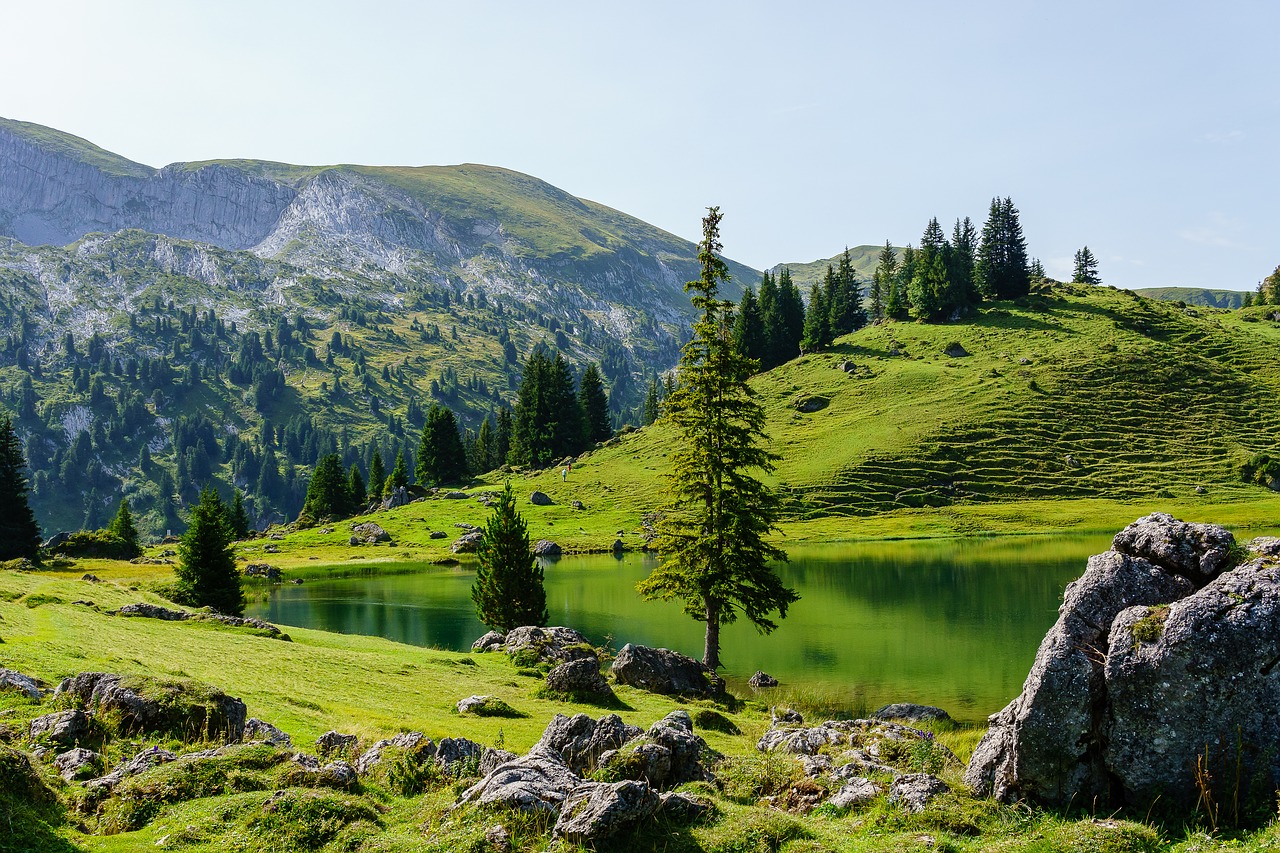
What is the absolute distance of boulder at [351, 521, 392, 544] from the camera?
117 m

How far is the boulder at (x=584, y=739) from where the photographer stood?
15680 millimetres

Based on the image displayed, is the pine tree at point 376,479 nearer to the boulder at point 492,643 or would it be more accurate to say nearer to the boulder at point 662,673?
the boulder at point 492,643

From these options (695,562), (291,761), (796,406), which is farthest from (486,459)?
(291,761)

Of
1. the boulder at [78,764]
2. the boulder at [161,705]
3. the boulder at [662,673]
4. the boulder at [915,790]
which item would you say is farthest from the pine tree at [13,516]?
the boulder at [915,790]

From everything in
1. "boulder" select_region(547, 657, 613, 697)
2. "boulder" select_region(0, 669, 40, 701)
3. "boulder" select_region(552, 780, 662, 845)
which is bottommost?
"boulder" select_region(547, 657, 613, 697)

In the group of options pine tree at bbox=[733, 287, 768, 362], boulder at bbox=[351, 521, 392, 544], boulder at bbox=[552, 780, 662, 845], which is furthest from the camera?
pine tree at bbox=[733, 287, 768, 362]

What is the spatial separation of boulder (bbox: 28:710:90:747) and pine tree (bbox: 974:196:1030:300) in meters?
185

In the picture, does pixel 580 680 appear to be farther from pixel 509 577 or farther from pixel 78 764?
pixel 78 764

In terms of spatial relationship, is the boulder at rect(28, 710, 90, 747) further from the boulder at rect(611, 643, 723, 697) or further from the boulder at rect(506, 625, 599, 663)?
the boulder at rect(506, 625, 599, 663)

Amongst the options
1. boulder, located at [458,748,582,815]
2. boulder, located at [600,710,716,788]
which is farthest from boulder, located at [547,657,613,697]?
boulder, located at [458,748,582,815]

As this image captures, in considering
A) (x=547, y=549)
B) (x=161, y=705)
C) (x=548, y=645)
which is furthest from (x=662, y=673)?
(x=547, y=549)

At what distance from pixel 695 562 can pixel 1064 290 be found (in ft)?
570

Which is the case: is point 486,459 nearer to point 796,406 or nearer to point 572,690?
point 796,406

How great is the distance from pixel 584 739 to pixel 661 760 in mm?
2587
